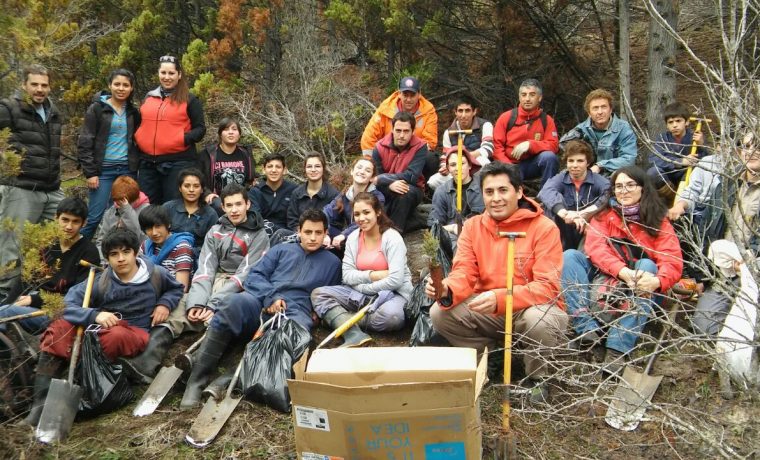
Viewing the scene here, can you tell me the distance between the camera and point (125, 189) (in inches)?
251

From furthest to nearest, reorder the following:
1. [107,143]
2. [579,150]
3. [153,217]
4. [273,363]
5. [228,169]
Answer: [228,169]
[107,143]
[153,217]
[579,150]
[273,363]

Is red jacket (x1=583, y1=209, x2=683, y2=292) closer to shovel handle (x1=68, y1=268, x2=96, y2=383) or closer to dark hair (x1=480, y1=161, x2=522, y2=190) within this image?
dark hair (x1=480, y1=161, x2=522, y2=190)

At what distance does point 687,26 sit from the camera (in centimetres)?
1084

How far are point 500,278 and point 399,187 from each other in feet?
6.79

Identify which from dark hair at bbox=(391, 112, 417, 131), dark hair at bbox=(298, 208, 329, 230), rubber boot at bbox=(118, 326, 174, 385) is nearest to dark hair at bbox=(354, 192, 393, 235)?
dark hair at bbox=(298, 208, 329, 230)

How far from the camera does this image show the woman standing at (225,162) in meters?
6.96

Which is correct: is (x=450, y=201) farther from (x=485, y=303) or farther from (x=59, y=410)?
(x=59, y=410)

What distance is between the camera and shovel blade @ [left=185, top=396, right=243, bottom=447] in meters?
4.34

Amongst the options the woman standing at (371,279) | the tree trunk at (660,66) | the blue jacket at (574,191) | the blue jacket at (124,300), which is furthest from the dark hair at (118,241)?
the tree trunk at (660,66)

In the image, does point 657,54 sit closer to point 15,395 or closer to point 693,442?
point 693,442

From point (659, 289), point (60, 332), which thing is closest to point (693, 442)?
point (659, 289)

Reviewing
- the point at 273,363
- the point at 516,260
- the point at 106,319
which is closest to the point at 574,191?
the point at 516,260

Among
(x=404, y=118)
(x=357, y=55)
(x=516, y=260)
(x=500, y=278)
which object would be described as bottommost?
(x=500, y=278)

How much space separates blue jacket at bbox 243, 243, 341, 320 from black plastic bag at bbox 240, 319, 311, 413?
1.26 feet
